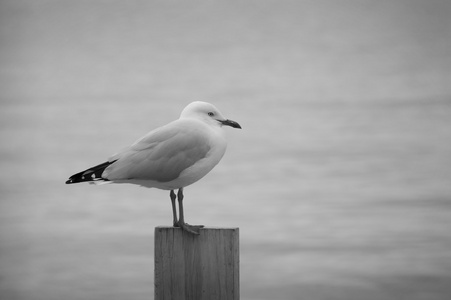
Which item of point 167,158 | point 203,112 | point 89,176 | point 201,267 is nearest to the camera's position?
point 201,267

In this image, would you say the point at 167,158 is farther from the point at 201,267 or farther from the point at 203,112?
the point at 201,267

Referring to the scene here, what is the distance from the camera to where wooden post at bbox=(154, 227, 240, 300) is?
3.64 metres

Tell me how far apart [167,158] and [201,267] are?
1.45m

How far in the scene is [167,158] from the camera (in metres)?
4.91

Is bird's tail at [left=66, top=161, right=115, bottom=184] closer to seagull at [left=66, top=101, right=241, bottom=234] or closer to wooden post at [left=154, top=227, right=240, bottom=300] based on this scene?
seagull at [left=66, top=101, right=241, bottom=234]

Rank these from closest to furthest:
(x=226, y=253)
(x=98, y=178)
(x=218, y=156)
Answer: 1. (x=226, y=253)
2. (x=98, y=178)
3. (x=218, y=156)

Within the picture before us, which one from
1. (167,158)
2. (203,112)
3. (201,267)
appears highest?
(203,112)

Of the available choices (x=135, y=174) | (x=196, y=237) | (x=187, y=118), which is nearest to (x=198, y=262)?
A: (x=196, y=237)

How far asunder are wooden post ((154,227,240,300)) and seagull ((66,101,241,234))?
105 centimetres

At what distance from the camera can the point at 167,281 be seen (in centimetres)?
370

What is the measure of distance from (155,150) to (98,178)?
52 centimetres

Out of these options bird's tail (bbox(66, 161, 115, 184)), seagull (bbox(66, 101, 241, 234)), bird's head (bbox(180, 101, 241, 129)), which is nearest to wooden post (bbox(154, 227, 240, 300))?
seagull (bbox(66, 101, 241, 234))

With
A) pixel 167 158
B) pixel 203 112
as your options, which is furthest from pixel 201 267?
pixel 203 112

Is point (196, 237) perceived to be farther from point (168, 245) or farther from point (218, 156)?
point (218, 156)
